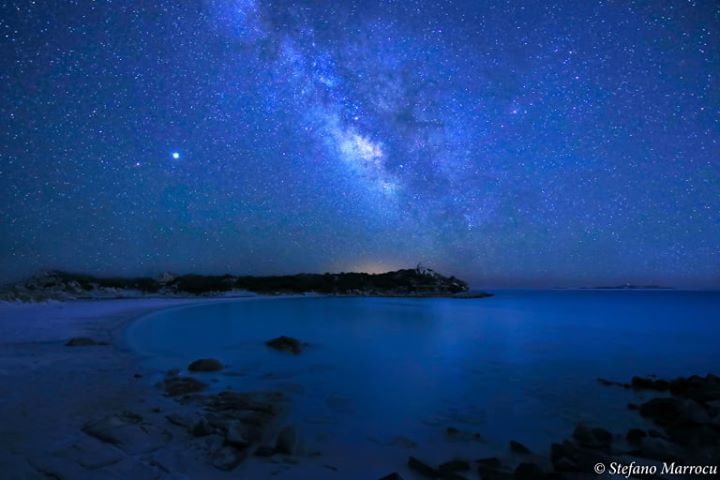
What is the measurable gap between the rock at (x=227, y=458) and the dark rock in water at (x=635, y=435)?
655cm

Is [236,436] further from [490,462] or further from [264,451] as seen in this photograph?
[490,462]

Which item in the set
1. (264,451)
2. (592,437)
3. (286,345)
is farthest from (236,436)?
(286,345)

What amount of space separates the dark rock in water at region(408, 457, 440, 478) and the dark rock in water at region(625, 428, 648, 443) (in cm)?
398

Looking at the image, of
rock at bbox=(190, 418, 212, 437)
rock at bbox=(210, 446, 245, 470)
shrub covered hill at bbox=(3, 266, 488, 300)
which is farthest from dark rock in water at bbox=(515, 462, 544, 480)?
shrub covered hill at bbox=(3, 266, 488, 300)

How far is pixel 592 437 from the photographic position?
585 centimetres

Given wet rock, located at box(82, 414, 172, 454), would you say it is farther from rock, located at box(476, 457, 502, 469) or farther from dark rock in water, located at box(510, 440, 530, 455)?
dark rock in water, located at box(510, 440, 530, 455)

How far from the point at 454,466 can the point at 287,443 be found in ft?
7.92

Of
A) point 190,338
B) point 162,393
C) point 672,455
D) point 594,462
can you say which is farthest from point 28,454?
point 190,338

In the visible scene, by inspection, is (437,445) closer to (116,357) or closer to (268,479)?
(268,479)

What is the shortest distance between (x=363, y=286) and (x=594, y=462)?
116943 mm

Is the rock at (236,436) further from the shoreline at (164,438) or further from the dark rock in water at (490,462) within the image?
the dark rock in water at (490,462)

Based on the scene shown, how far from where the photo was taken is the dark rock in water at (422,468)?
4555mm

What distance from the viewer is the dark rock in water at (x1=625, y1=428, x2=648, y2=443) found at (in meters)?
5.91

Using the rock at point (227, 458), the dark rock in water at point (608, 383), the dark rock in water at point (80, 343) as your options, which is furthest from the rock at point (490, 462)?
the dark rock in water at point (80, 343)
